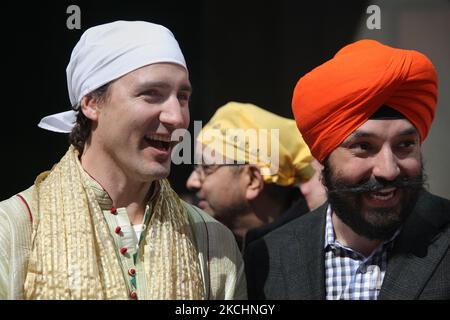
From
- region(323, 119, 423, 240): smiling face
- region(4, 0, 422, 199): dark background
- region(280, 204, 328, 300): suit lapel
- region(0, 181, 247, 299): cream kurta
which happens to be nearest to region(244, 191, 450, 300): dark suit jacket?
region(280, 204, 328, 300): suit lapel

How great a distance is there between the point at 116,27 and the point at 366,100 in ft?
3.44

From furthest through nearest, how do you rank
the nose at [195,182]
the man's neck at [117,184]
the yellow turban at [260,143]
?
the nose at [195,182]
the yellow turban at [260,143]
the man's neck at [117,184]

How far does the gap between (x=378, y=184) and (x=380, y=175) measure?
0.14ft

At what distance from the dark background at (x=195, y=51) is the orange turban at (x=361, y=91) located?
1.20m

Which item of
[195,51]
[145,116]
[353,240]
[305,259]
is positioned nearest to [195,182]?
[195,51]

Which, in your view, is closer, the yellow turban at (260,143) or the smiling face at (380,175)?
the smiling face at (380,175)

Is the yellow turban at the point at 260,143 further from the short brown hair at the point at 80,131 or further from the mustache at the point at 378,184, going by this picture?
the short brown hair at the point at 80,131

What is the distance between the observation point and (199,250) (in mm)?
3119

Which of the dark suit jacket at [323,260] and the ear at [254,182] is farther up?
the ear at [254,182]

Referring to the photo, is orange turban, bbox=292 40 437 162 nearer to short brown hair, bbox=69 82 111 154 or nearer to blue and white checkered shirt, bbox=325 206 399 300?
blue and white checkered shirt, bbox=325 206 399 300

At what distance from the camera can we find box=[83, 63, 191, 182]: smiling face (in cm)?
287

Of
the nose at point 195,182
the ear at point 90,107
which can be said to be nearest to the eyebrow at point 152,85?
the ear at point 90,107

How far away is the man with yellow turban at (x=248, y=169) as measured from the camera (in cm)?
472

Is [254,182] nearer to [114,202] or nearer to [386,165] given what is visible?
[386,165]
